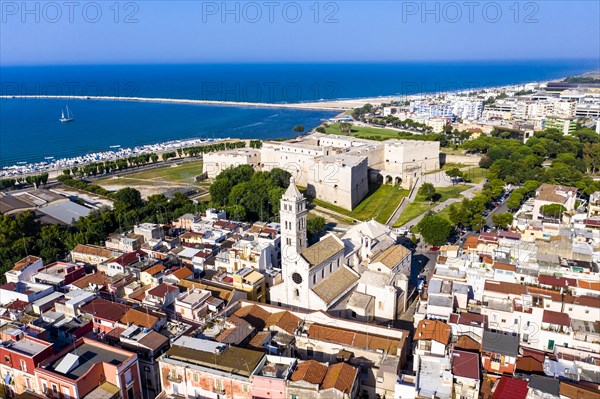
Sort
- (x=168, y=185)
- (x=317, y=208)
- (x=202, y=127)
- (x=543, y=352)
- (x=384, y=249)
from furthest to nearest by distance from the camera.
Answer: (x=202, y=127), (x=168, y=185), (x=317, y=208), (x=384, y=249), (x=543, y=352)

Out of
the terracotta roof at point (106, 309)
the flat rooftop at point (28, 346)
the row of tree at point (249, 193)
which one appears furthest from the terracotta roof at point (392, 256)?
the flat rooftop at point (28, 346)

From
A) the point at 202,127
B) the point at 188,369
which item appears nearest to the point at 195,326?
the point at 188,369

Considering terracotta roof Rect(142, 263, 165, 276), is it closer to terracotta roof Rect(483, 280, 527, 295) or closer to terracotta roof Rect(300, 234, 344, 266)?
terracotta roof Rect(300, 234, 344, 266)

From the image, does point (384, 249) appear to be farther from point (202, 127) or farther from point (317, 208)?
point (202, 127)

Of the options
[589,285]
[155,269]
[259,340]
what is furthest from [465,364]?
[155,269]

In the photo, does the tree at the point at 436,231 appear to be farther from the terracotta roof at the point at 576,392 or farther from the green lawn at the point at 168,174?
the green lawn at the point at 168,174

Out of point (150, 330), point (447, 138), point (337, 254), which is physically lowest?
point (150, 330)

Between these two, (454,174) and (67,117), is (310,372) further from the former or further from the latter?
(67,117)
